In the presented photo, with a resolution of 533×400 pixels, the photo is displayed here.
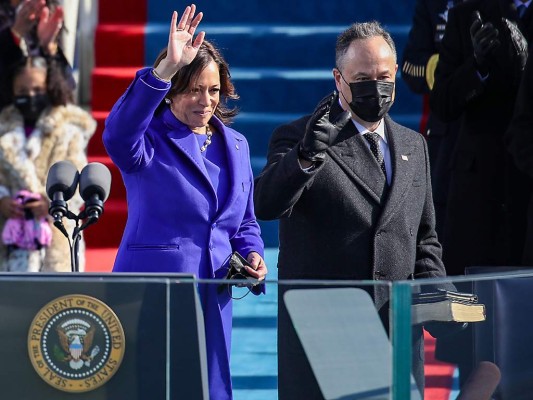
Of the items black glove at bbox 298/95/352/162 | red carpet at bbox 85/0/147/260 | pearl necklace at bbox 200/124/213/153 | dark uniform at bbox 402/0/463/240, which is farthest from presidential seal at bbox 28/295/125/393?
red carpet at bbox 85/0/147/260

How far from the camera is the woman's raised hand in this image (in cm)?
377

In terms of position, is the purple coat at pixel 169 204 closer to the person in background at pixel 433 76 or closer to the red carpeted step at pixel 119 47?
the person in background at pixel 433 76

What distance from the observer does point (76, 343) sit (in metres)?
3.08

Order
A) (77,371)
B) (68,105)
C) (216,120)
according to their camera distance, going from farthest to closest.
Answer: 1. (68,105)
2. (216,120)
3. (77,371)

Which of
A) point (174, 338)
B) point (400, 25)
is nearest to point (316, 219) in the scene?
point (174, 338)

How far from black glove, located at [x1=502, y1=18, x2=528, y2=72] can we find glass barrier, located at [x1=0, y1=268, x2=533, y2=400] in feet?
6.95

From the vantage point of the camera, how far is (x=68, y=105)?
654 centimetres

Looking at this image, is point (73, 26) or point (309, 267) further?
point (73, 26)

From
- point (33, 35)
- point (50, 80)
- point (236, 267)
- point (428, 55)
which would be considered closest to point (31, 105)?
point (50, 80)

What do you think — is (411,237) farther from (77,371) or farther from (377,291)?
(77,371)

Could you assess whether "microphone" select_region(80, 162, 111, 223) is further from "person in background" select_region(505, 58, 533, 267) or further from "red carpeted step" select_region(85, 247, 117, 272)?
"red carpeted step" select_region(85, 247, 117, 272)

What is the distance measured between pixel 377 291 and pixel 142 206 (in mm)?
1217

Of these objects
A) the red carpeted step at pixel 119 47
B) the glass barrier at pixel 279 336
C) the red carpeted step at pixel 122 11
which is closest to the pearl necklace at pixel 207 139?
the glass barrier at pixel 279 336

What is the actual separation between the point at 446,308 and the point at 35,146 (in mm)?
3756
